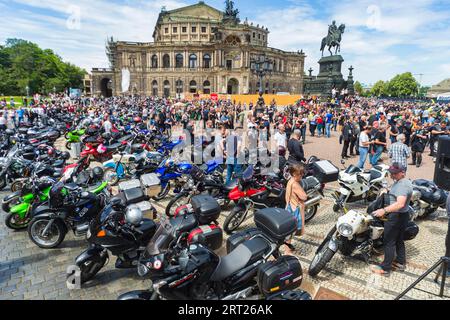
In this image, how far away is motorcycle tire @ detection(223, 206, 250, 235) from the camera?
5637mm

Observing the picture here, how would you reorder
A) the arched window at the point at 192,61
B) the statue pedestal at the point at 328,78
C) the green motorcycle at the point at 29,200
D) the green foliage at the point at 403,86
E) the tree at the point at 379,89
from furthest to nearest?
the tree at the point at 379,89 < the green foliage at the point at 403,86 < the arched window at the point at 192,61 < the statue pedestal at the point at 328,78 < the green motorcycle at the point at 29,200

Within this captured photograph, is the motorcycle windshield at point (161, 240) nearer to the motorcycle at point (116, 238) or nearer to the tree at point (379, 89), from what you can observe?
the motorcycle at point (116, 238)

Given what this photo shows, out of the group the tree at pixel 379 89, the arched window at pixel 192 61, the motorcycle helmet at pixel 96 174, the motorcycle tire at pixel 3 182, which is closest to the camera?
the motorcycle helmet at pixel 96 174

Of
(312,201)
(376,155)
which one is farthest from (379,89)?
(312,201)

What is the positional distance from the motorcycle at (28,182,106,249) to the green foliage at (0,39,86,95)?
6616cm

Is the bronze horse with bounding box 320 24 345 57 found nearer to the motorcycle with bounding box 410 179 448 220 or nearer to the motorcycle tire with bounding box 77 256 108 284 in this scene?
the motorcycle with bounding box 410 179 448 220

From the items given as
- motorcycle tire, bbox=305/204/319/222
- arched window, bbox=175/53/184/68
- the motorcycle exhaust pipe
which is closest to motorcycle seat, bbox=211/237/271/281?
the motorcycle exhaust pipe

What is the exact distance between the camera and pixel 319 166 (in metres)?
6.63

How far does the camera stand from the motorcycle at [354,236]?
4.22m

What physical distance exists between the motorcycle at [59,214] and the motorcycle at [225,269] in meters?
2.04

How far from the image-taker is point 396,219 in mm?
4203

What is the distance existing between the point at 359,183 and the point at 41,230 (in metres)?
6.43

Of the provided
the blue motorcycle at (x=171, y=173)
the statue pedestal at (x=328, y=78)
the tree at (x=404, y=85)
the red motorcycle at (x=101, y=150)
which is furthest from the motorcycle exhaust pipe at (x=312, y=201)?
the tree at (x=404, y=85)
